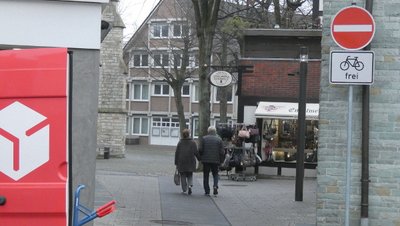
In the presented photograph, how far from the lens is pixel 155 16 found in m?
58.0

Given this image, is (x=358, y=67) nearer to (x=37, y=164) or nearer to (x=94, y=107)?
(x=94, y=107)

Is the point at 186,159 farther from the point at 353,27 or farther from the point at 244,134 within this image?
the point at 353,27

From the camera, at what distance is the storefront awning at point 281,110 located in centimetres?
→ 2170

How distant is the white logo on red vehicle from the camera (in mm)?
5262

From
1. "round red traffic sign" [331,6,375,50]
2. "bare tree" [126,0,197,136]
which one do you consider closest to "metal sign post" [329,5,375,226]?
"round red traffic sign" [331,6,375,50]

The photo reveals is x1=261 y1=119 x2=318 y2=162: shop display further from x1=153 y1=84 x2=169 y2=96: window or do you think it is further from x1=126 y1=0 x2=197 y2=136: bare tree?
x1=153 y1=84 x2=169 y2=96: window

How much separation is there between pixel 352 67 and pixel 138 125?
61.5m

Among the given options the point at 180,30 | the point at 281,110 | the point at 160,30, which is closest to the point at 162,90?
A: the point at 160,30

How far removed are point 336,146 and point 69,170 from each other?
179 inches

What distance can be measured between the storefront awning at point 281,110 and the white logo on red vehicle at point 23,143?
1670 cm

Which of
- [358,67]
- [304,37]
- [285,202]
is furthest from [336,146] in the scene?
[304,37]

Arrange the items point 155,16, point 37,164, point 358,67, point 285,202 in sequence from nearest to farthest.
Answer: point 37,164 → point 358,67 → point 285,202 → point 155,16

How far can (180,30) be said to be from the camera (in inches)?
1831

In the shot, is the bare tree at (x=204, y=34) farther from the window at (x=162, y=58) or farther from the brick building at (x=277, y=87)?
the window at (x=162, y=58)
